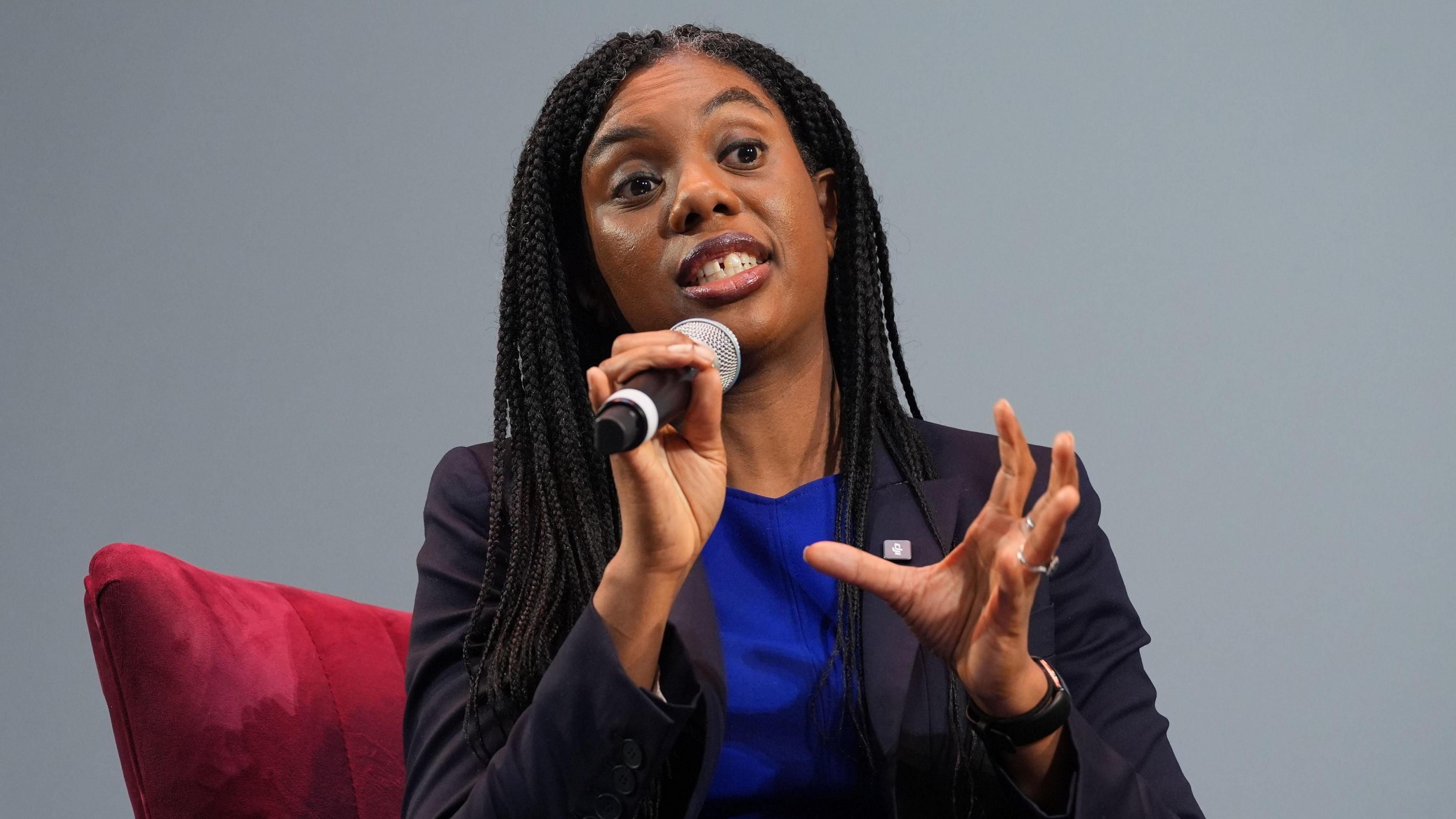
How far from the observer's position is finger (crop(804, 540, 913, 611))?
125 cm

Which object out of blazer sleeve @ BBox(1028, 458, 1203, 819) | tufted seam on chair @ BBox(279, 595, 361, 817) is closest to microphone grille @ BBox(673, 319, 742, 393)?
blazer sleeve @ BBox(1028, 458, 1203, 819)

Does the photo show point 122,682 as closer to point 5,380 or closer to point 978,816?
point 978,816

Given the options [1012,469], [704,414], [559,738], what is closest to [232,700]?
[559,738]

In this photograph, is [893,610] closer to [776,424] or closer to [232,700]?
[776,424]

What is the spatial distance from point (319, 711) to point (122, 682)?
24 centimetres

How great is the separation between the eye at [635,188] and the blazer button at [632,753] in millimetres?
701

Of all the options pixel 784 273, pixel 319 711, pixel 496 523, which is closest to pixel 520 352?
pixel 496 523

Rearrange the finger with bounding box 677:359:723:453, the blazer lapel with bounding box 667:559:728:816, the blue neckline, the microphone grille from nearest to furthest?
the finger with bounding box 677:359:723:453
the blazer lapel with bounding box 667:559:728:816
the microphone grille
the blue neckline

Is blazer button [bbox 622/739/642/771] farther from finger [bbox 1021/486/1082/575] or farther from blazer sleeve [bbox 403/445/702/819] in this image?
finger [bbox 1021/486/1082/575]

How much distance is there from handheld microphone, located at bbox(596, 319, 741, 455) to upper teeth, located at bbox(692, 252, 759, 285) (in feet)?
0.38

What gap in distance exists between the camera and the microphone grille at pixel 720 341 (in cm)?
149

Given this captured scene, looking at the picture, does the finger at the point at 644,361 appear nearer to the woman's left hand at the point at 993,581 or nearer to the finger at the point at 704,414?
the finger at the point at 704,414

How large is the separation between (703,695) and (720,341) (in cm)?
39

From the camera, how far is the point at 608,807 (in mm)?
1312
